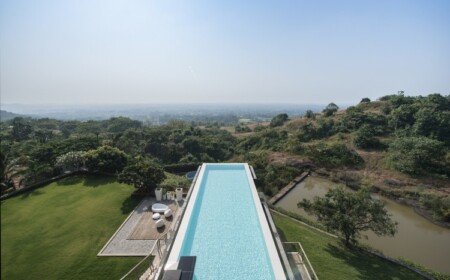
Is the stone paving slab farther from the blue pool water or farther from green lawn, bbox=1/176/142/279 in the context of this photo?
the blue pool water

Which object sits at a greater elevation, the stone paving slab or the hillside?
the hillside

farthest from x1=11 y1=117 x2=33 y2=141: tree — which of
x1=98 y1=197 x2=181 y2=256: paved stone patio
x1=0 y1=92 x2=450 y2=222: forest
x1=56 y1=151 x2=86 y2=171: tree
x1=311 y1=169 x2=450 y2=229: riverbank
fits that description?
x1=311 y1=169 x2=450 y2=229: riverbank

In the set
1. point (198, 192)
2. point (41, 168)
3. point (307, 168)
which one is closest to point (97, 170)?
point (41, 168)

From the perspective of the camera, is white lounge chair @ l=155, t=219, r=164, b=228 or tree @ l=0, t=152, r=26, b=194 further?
white lounge chair @ l=155, t=219, r=164, b=228

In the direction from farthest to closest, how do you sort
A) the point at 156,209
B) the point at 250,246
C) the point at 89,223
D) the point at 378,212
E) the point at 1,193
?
the point at 156,209, the point at 89,223, the point at 378,212, the point at 250,246, the point at 1,193

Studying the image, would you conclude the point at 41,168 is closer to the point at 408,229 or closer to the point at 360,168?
the point at 408,229
